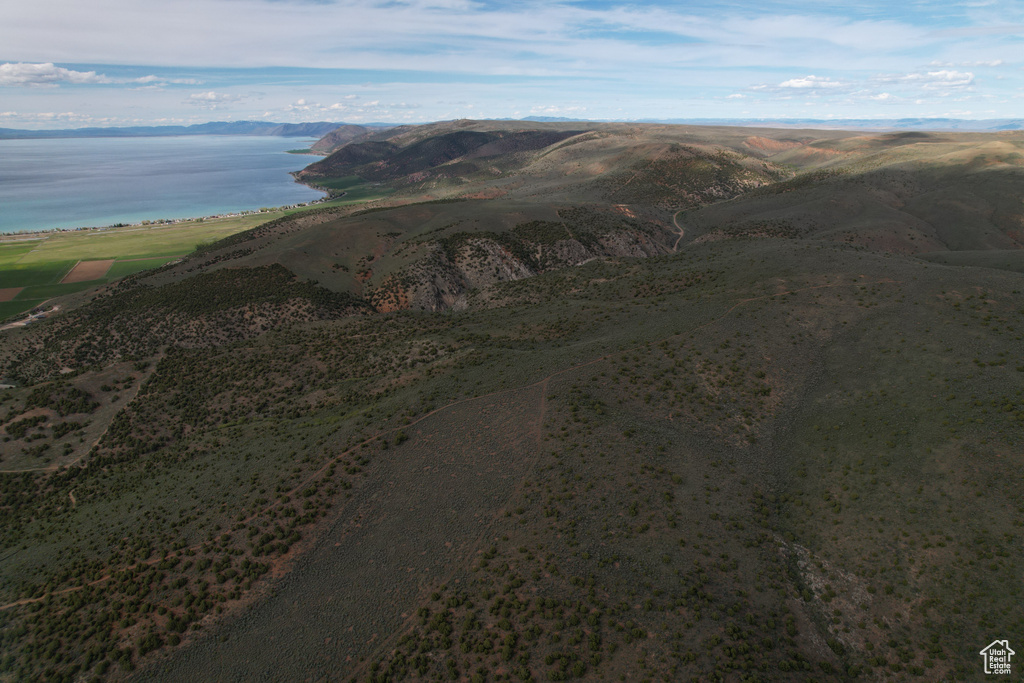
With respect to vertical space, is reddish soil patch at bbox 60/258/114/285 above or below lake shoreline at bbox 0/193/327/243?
below

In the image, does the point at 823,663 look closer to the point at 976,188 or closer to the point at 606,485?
the point at 606,485

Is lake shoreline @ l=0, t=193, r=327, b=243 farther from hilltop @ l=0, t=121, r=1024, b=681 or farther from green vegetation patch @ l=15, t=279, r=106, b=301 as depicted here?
hilltop @ l=0, t=121, r=1024, b=681

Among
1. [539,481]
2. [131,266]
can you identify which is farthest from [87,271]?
[539,481]

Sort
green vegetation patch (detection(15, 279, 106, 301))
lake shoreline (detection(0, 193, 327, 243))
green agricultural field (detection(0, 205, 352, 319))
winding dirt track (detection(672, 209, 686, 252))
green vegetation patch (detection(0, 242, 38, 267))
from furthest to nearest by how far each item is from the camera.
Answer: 1. lake shoreline (detection(0, 193, 327, 243))
2. green vegetation patch (detection(0, 242, 38, 267))
3. winding dirt track (detection(672, 209, 686, 252))
4. green agricultural field (detection(0, 205, 352, 319))
5. green vegetation patch (detection(15, 279, 106, 301))

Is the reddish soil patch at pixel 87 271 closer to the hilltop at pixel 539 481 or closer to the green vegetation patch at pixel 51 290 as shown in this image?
the green vegetation patch at pixel 51 290

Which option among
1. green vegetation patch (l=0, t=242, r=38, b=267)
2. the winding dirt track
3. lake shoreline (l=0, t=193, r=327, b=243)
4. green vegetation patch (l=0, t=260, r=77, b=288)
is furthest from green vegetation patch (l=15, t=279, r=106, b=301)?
the winding dirt track

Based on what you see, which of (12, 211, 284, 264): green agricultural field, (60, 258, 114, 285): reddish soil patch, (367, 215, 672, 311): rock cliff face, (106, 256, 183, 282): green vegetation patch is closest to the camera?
(367, 215, 672, 311): rock cliff face

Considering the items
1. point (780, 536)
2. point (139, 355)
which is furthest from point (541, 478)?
point (139, 355)

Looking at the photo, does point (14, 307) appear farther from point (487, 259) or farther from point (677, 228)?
point (677, 228)
